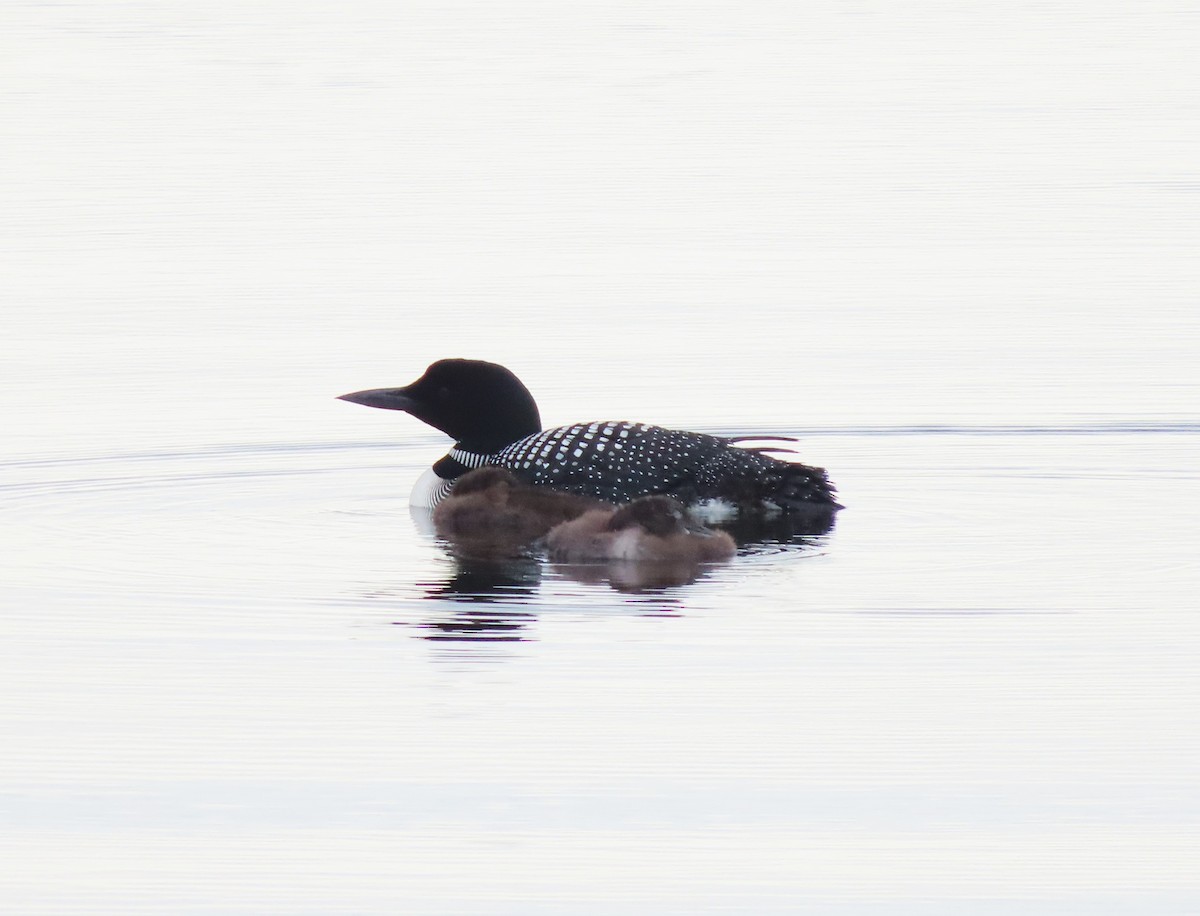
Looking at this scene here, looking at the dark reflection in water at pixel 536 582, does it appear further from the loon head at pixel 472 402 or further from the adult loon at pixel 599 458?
the loon head at pixel 472 402

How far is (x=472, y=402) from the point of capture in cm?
804

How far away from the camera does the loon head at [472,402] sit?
8.02 meters

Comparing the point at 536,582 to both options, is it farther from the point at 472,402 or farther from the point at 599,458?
the point at 472,402

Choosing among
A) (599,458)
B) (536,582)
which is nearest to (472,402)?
(599,458)

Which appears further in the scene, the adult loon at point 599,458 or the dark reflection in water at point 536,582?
the adult loon at point 599,458

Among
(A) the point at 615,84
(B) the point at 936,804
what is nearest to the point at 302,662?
(B) the point at 936,804

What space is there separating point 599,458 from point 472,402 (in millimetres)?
822

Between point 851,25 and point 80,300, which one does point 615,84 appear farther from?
point 80,300

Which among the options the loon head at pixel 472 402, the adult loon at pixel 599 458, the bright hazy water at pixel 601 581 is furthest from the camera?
the loon head at pixel 472 402

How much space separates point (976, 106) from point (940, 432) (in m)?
9.76

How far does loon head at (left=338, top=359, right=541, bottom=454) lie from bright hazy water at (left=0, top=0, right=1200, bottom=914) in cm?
30

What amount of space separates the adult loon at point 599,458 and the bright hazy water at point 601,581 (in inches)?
10.1

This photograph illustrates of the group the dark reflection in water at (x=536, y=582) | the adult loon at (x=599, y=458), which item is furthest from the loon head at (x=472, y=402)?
the dark reflection in water at (x=536, y=582)

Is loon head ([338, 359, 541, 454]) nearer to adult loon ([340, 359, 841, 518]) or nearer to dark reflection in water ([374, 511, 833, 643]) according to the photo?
adult loon ([340, 359, 841, 518])
